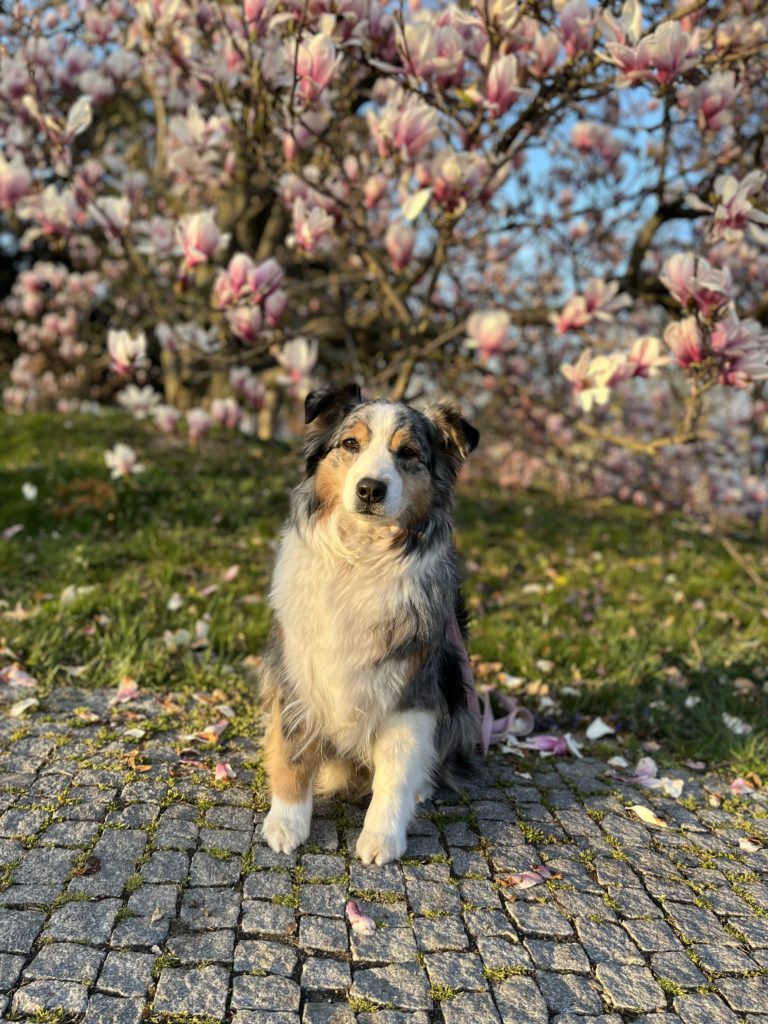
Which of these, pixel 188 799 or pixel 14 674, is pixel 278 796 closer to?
pixel 188 799

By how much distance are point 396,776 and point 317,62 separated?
135 inches

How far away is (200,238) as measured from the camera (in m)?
4.64

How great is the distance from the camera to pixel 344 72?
6.49 metres

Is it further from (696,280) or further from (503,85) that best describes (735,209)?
(503,85)

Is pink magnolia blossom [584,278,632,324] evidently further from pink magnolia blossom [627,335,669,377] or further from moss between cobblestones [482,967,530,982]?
moss between cobblestones [482,967,530,982]

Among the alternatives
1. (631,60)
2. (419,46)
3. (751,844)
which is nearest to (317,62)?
(419,46)

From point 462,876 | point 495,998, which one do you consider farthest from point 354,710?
point 495,998

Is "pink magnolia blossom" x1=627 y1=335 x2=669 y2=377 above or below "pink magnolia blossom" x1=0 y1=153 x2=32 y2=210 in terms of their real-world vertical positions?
below

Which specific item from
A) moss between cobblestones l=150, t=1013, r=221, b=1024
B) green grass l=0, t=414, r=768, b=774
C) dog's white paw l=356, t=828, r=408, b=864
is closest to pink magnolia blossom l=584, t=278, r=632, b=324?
green grass l=0, t=414, r=768, b=774

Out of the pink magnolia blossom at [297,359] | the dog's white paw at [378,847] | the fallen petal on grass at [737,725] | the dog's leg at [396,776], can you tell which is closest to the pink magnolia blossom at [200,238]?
the pink magnolia blossom at [297,359]

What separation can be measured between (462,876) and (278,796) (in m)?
0.80

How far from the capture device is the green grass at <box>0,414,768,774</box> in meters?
4.94

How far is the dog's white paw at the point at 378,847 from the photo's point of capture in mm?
3223

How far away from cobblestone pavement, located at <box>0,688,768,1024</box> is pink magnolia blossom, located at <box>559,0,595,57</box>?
12.2ft
